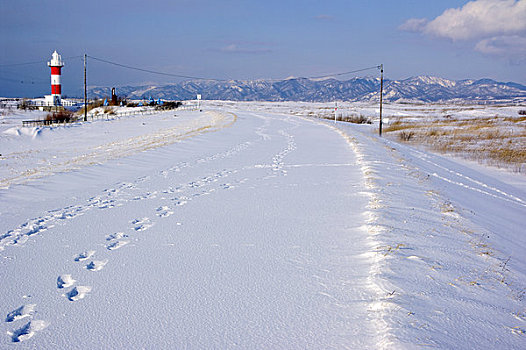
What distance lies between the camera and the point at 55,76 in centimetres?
8300

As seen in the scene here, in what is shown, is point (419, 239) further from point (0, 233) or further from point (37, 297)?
point (0, 233)

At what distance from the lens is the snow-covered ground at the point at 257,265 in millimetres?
3469

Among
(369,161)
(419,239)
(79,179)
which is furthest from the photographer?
(369,161)

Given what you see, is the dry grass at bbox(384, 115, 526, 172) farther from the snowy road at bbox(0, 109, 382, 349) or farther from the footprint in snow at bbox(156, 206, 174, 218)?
the footprint in snow at bbox(156, 206, 174, 218)

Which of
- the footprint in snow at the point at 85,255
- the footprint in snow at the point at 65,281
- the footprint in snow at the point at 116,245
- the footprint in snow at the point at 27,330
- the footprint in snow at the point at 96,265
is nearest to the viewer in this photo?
the footprint in snow at the point at 27,330

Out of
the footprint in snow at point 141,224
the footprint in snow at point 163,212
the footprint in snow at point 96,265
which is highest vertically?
the footprint in snow at point 163,212

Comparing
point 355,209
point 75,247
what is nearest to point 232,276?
point 75,247

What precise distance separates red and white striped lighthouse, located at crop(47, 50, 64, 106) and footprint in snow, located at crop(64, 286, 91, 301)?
8702cm

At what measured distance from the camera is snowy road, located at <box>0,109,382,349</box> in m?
3.49

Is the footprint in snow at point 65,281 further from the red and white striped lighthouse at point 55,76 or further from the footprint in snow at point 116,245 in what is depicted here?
the red and white striped lighthouse at point 55,76

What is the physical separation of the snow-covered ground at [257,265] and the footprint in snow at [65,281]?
0.4 inches

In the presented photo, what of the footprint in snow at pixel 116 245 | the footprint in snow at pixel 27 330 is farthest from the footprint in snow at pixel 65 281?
the footprint in snow at pixel 116 245

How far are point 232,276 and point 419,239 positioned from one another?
2884 mm

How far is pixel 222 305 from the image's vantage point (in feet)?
12.9
